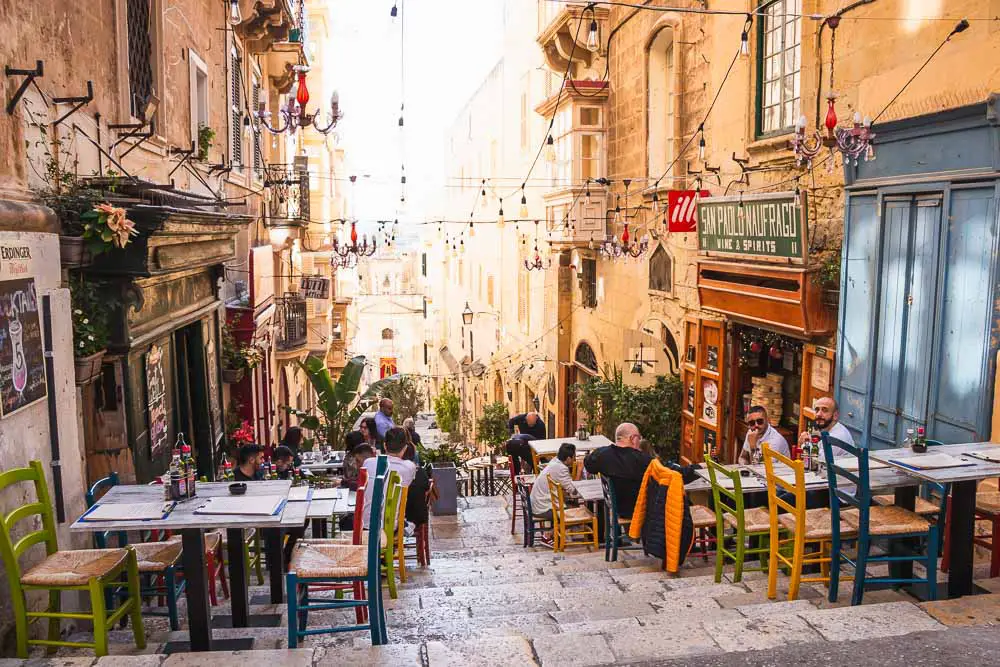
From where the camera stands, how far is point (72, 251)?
5918 mm

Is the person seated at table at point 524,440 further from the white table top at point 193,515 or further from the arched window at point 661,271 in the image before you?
the white table top at point 193,515

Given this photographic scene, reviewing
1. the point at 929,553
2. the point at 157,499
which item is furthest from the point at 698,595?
the point at 157,499

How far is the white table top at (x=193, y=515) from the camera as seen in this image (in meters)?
4.79

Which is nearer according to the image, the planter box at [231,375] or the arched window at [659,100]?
the planter box at [231,375]

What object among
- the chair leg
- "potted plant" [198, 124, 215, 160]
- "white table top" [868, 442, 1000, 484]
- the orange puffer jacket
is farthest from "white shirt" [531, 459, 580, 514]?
"potted plant" [198, 124, 215, 160]

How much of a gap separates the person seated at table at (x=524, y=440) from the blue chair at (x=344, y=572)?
683 centimetres

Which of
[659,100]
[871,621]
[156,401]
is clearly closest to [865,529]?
[871,621]

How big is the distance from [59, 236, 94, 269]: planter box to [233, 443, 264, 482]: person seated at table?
2348mm

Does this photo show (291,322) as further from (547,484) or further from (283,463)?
(547,484)

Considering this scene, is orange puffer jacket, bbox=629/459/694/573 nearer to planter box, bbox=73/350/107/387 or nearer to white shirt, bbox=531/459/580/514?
white shirt, bbox=531/459/580/514

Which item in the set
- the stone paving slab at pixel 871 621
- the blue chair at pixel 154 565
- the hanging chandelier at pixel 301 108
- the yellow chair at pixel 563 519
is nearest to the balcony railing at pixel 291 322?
the hanging chandelier at pixel 301 108

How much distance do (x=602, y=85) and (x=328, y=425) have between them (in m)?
9.25

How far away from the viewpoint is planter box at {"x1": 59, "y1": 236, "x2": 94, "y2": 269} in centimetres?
585

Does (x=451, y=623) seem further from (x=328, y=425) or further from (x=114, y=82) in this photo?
(x=328, y=425)
